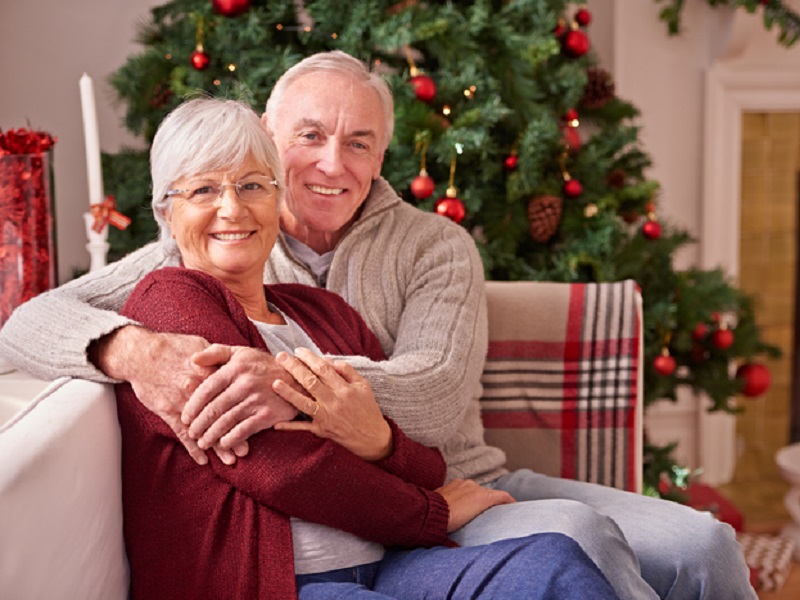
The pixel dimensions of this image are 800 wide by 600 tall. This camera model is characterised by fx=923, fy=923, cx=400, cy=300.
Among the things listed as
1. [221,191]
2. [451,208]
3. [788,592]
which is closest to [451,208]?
[451,208]

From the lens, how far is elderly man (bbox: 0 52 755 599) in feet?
3.79

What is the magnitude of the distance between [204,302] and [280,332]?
200mm

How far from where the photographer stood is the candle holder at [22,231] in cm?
159

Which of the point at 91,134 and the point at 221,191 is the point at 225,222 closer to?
the point at 221,191

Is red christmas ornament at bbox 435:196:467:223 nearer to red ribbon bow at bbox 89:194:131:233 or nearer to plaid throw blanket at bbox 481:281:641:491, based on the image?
plaid throw blanket at bbox 481:281:641:491

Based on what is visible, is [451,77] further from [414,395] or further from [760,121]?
[760,121]

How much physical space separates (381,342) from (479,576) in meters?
0.60

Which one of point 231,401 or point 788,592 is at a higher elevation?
point 231,401

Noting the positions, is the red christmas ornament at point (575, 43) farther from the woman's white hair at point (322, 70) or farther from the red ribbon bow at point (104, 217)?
the red ribbon bow at point (104, 217)

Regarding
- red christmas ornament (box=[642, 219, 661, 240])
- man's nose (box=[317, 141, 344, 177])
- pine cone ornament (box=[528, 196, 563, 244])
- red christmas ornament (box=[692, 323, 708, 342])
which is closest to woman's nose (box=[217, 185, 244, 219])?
man's nose (box=[317, 141, 344, 177])

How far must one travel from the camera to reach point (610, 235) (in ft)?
7.44

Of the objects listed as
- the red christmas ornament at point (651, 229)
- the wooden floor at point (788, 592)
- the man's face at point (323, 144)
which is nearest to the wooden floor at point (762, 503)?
the wooden floor at point (788, 592)

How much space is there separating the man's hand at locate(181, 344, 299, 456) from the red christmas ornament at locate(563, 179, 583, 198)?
4.37 feet

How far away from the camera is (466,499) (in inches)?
55.5
